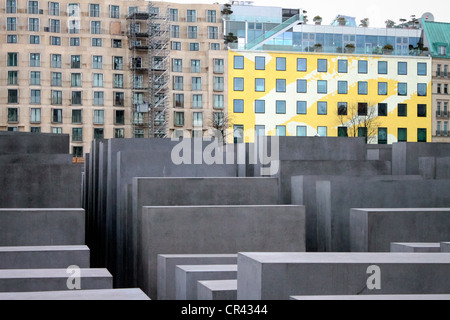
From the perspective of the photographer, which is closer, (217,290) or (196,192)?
(217,290)

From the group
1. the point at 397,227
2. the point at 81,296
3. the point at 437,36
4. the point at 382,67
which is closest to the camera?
the point at 81,296

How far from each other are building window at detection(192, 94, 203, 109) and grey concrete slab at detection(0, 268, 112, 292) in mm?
56010

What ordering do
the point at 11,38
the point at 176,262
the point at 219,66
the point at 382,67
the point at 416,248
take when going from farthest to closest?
the point at 382,67
the point at 219,66
the point at 11,38
the point at 176,262
the point at 416,248

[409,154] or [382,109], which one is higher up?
[382,109]

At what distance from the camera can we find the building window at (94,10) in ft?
212

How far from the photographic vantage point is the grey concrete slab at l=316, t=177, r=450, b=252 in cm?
1531

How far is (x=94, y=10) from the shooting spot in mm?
64688

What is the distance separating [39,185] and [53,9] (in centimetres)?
5022

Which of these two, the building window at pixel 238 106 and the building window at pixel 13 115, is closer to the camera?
the building window at pixel 13 115

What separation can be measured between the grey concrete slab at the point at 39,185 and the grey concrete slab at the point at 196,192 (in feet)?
5.03

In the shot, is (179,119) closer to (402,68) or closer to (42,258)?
(402,68)

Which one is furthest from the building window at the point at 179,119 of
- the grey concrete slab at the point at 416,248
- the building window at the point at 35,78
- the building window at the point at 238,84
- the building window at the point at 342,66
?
the grey concrete slab at the point at 416,248

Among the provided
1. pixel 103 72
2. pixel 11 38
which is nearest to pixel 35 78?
pixel 11 38

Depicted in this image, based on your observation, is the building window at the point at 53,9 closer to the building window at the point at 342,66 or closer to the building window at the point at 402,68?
the building window at the point at 342,66
